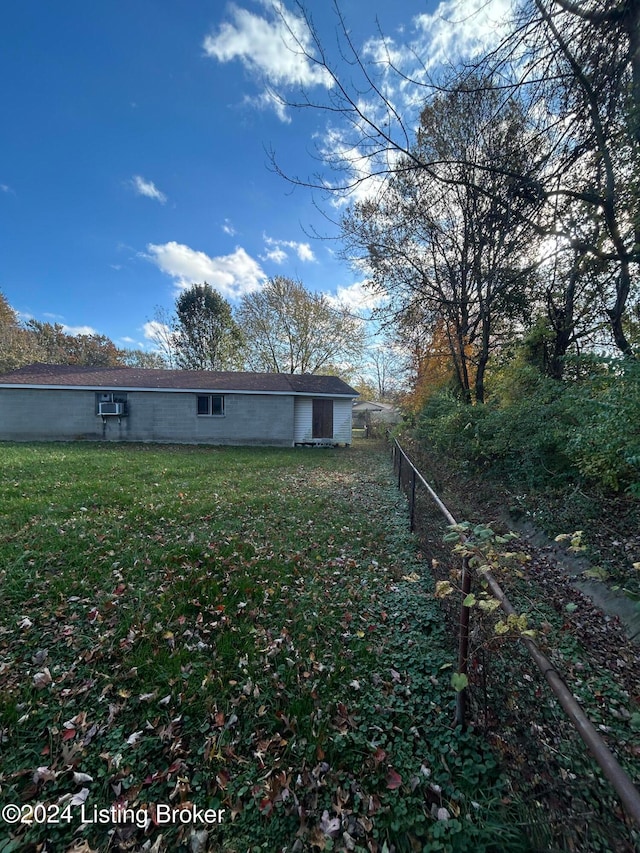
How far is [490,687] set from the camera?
2.22m

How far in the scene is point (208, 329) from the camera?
26.0 metres

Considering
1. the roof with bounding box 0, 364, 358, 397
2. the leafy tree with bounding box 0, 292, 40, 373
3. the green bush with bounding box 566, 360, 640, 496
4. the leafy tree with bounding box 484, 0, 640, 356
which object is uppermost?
the leafy tree with bounding box 0, 292, 40, 373

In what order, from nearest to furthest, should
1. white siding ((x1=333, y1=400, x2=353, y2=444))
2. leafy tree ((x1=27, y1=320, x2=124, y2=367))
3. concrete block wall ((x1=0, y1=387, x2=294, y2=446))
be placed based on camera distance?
concrete block wall ((x1=0, y1=387, x2=294, y2=446)) < white siding ((x1=333, y1=400, x2=353, y2=444)) < leafy tree ((x1=27, y1=320, x2=124, y2=367))

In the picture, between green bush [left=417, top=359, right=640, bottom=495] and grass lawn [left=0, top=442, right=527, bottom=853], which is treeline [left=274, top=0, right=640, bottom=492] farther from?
grass lawn [left=0, top=442, right=527, bottom=853]

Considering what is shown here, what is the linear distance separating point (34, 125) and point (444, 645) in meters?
14.4

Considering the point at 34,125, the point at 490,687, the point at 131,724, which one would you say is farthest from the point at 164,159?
the point at 490,687

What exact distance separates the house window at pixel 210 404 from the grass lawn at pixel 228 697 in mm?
10424

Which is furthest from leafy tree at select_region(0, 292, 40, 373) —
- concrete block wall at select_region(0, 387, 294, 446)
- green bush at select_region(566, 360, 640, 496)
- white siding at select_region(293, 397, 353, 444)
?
green bush at select_region(566, 360, 640, 496)

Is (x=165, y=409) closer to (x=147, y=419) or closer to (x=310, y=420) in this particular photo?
(x=147, y=419)

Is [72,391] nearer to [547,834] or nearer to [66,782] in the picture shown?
[66,782]

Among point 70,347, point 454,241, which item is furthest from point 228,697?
point 70,347

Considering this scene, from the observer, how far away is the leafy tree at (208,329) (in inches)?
1003

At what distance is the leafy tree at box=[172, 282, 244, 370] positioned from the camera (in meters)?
25.5

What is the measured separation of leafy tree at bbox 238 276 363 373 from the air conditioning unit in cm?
1208
